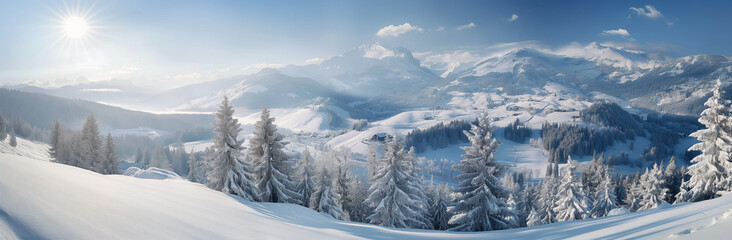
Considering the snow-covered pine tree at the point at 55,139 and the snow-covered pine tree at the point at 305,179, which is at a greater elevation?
the snow-covered pine tree at the point at 55,139

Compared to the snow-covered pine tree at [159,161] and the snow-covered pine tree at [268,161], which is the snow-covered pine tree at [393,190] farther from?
the snow-covered pine tree at [159,161]

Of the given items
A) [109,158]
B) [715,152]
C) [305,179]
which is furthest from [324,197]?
[109,158]

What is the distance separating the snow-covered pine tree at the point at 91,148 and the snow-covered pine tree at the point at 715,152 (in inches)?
2089

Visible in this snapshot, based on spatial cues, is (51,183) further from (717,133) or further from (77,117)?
(77,117)

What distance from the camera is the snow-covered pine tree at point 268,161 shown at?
23.7 meters

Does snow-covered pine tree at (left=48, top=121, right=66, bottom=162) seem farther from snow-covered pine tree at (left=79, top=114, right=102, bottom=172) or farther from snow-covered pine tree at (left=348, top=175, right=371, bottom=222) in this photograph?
snow-covered pine tree at (left=348, top=175, right=371, bottom=222)

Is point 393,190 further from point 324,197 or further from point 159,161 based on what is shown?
point 159,161

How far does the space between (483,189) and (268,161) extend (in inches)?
622

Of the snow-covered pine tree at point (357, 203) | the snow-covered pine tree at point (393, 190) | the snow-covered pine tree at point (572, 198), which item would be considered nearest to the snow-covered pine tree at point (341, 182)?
the snow-covered pine tree at point (357, 203)

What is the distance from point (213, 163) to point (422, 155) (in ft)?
496

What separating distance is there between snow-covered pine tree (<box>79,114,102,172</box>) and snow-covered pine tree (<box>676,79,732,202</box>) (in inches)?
2089

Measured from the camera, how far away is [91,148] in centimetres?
3478

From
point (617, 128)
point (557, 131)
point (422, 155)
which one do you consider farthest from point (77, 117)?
point (617, 128)

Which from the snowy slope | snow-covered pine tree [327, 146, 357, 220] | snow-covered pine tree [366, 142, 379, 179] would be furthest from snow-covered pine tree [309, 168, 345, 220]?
the snowy slope
